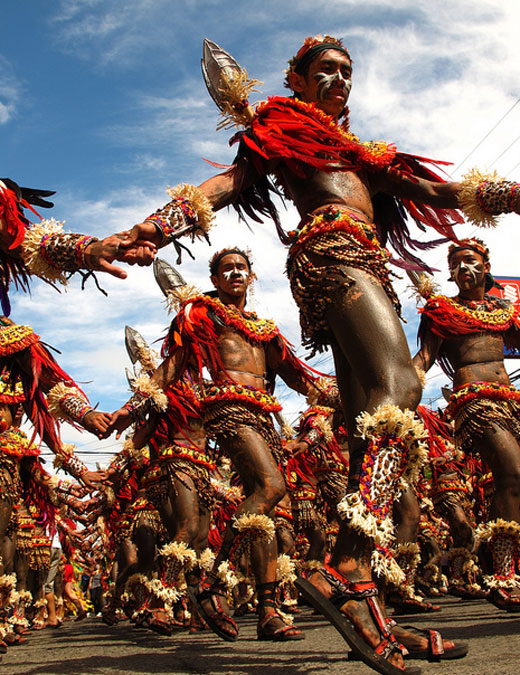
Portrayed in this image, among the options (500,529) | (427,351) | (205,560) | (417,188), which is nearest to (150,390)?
(417,188)

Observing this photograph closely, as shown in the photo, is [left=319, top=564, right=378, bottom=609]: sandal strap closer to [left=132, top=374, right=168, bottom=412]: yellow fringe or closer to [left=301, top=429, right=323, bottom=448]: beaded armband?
[left=132, top=374, right=168, bottom=412]: yellow fringe

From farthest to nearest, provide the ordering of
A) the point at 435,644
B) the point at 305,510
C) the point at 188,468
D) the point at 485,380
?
1. the point at 305,510
2. the point at 188,468
3. the point at 485,380
4. the point at 435,644

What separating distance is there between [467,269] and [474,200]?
2865 mm

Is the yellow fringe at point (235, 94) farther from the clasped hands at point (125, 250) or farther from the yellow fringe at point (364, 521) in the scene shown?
the yellow fringe at point (364, 521)

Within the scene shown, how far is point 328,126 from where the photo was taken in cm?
324

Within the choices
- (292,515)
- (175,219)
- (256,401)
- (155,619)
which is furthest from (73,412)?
(292,515)

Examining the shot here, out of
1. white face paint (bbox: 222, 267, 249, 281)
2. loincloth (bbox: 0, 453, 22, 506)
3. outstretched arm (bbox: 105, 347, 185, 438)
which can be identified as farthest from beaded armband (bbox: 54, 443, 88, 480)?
white face paint (bbox: 222, 267, 249, 281)

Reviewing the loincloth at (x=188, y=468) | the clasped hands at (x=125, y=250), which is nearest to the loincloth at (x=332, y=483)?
the loincloth at (x=188, y=468)

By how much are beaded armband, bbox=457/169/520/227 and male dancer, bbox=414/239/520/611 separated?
2.19 metres

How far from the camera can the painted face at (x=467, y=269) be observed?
236 inches

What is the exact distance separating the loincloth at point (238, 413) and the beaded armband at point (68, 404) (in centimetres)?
131


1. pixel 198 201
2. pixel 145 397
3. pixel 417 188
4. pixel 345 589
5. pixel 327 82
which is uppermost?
pixel 327 82

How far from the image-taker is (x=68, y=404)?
11.4ft

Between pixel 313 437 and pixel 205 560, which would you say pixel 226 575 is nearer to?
pixel 313 437
